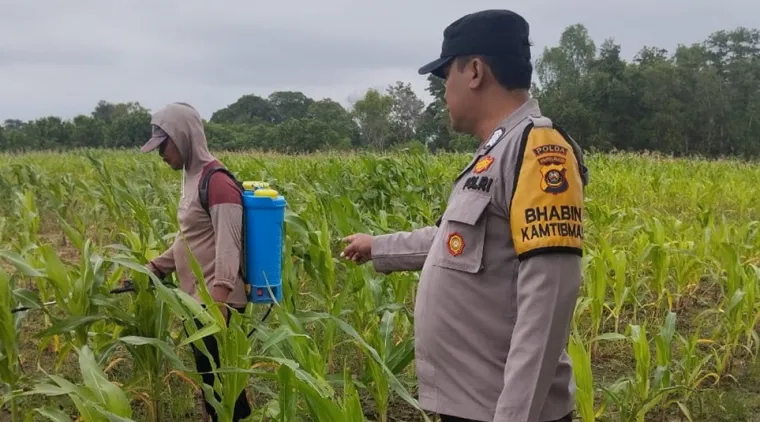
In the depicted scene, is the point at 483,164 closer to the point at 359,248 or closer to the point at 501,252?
the point at 501,252

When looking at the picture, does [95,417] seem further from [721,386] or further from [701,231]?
[701,231]

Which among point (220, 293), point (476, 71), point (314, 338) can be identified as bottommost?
point (314, 338)

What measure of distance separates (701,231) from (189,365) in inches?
167

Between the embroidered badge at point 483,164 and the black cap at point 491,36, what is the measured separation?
243mm

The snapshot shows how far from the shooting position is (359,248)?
6.94 feet

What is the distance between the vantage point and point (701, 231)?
558cm

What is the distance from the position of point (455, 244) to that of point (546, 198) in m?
0.27

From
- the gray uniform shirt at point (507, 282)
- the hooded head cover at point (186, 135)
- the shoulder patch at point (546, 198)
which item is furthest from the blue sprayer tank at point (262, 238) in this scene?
the shoulder patch at point (546, 198)

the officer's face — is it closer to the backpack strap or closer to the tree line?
the backpack strap

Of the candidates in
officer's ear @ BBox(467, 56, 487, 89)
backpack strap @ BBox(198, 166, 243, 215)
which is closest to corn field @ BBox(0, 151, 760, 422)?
backpack strap @ BBox(198, 166, 243, 215)

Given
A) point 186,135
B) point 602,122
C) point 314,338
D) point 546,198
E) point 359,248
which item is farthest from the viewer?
point 602,122

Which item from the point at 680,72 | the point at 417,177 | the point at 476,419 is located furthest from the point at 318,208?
the point at 680,72

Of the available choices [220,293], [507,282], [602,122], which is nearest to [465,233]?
[507,282]

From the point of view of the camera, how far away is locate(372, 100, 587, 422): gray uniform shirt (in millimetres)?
1391
